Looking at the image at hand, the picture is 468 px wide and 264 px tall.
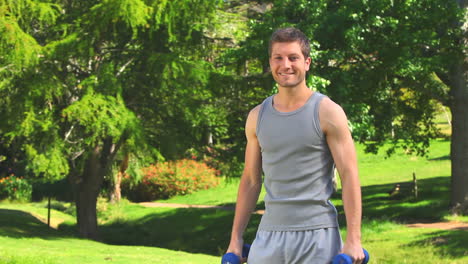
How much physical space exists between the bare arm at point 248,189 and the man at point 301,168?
0.43ft

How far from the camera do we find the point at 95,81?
1602 centimetres

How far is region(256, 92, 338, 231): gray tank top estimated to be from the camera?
3287 mm

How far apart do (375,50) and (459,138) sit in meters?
4.57

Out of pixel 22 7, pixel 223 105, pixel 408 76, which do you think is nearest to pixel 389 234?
pixel 408 76

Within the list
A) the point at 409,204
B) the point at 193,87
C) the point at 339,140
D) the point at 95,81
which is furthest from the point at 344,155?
the point at 409,204

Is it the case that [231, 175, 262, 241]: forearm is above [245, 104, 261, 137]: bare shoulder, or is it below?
below

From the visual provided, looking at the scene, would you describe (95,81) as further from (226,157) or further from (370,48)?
(370,48)

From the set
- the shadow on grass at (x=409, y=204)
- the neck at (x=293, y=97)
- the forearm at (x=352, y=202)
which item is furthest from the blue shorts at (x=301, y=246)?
the shadow on grass at (x=409, y=204)

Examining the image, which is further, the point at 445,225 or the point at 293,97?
the point at 445,225

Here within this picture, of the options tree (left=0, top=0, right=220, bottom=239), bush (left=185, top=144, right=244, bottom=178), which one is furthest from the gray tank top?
bush (left=185, top=144, right=244, bottom=178)

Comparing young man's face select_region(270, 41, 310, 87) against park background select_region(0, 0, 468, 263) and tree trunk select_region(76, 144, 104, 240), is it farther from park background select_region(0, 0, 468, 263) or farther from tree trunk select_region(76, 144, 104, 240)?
tree trunk select_region(76, 144, 104, 240)

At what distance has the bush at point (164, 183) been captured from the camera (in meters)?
32.5

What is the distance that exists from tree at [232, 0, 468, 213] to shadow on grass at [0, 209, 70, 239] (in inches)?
263

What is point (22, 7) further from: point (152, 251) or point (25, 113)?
point (152, 251)
